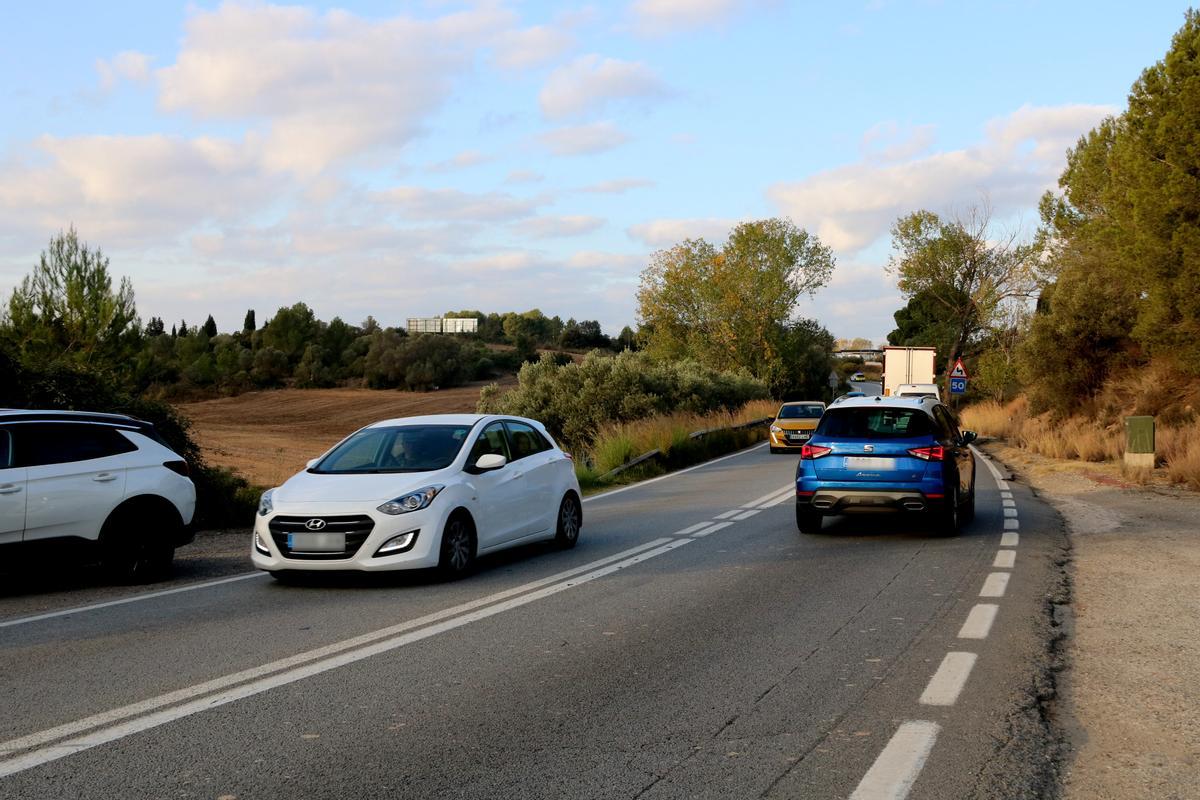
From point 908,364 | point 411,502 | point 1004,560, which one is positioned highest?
point 908,364

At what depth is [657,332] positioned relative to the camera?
6931cm

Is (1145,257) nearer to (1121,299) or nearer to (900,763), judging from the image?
(1121,299)

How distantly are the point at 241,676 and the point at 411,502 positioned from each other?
3.41 meters

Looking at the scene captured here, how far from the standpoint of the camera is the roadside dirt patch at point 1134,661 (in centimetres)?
489

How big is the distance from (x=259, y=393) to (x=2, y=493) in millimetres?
81233

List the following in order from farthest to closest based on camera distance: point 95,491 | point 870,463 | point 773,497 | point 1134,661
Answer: point 773,497 < point 870,463 < point 95,491 < point 1134,661

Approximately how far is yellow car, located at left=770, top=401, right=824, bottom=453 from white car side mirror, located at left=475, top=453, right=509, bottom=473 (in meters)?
22.0

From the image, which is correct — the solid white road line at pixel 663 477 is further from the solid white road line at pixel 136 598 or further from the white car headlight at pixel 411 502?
the white car headlight at pixel 411 502

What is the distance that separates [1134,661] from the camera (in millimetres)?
7008

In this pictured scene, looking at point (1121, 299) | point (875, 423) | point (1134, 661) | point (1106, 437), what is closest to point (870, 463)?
point (875, 423)

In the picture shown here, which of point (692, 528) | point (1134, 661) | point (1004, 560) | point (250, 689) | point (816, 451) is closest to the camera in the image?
point (250, 689)

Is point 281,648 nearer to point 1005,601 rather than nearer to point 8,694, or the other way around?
point 8,694

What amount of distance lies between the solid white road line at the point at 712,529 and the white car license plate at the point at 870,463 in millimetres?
1948

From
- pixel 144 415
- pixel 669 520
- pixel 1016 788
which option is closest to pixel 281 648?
pixel 1016 788
